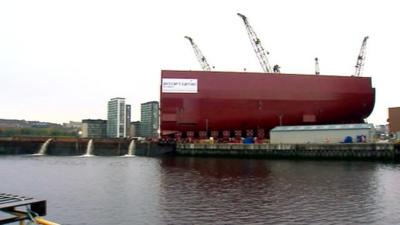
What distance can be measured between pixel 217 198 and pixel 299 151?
115 feet

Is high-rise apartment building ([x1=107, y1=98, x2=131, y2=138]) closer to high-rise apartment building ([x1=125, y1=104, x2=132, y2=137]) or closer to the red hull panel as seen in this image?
high-rise apartment building ([x1=125, y1=104, x2=132, y2=137])

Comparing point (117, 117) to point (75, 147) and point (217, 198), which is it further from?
point (217, 198)

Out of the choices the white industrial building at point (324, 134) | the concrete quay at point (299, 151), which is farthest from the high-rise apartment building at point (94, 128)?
the white industrial building at point (324, 134)

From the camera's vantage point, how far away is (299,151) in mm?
53375

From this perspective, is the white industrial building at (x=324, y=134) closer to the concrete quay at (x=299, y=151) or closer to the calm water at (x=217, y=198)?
the concrete quay at (x=299, y=151)

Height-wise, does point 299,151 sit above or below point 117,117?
below

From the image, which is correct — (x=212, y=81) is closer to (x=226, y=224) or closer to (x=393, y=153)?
(x=393, y=153)

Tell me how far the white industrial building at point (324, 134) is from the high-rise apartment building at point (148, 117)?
94805mm

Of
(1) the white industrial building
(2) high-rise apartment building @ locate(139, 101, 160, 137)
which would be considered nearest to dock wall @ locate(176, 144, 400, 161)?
(1) the white industrial building

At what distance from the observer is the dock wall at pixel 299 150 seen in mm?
48438

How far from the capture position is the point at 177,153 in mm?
62156

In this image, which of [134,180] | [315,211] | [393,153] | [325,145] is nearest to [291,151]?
[325,145]

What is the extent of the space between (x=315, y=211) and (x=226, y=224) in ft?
15.0

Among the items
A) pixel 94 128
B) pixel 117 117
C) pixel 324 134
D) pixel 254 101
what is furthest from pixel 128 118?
pixel 324 134
